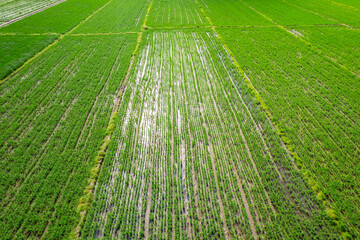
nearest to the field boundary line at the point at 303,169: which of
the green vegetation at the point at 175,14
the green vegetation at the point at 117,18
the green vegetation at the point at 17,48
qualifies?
the green vegetation at the point at 175,14

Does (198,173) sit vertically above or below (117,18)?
below

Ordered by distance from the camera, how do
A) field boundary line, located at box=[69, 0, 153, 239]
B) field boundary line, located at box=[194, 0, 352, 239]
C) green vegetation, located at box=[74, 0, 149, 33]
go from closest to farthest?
field boundary line, located at box=[69, 0, 153, 239], field boundary line, located at box=[194, 0, 352, 239], green vegetation, located at box=[74, 0, 149, 33]

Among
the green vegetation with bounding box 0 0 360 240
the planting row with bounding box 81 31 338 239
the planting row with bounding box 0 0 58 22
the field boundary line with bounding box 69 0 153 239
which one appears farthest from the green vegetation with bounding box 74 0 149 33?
the field boundary line with bounding box 69 0 153 239

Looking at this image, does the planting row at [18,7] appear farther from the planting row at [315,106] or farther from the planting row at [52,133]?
the planting row at [315,106]

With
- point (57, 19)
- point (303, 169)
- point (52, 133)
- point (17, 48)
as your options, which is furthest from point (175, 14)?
point (303, 169)

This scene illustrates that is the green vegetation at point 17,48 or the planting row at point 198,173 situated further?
the green vegetation at point 17,48

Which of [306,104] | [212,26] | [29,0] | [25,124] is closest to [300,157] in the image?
[306,104]

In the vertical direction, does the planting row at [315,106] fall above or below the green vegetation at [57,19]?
below

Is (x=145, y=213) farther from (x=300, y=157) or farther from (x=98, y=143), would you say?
(x=300, y=157)

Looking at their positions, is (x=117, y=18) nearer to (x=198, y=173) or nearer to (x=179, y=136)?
(x=179, y=136)

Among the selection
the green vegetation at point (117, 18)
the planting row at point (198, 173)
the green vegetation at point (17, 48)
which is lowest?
the planting row at point (198, 173)

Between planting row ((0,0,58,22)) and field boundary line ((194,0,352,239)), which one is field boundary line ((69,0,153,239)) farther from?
planting row ((0,0,58,22))
